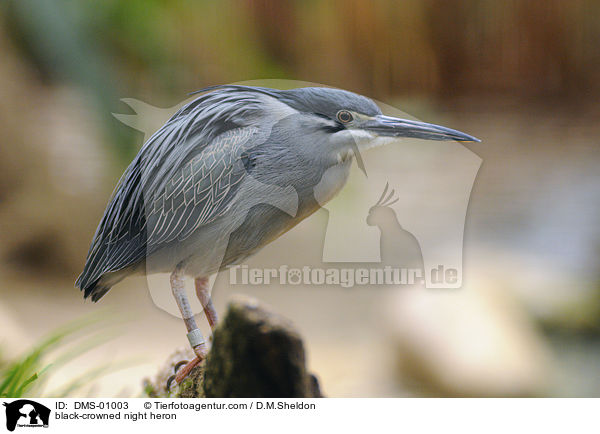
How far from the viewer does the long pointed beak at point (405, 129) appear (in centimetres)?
121

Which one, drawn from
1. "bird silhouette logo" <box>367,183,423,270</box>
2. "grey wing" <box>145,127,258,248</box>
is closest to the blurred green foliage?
"grey wing" <box>145,127,258,248</box>

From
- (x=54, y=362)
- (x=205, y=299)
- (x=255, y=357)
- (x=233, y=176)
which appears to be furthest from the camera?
(x=54, y=362)

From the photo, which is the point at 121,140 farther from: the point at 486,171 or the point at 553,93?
the point at 553,93

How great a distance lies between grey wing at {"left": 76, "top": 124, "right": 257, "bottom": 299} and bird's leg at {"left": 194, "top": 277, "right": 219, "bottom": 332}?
0.14 meters

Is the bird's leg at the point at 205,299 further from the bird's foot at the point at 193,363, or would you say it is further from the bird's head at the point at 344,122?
the bird's head at the point at 344,122

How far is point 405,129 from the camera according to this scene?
4.03 feet

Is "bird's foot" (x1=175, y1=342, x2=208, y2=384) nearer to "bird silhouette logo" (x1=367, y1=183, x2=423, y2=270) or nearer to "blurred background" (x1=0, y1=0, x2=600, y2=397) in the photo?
"blurred background" (x1=0, y1=0, x2=600, y2=397)

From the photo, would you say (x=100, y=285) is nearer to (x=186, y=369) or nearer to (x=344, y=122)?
(x=186, y=369)

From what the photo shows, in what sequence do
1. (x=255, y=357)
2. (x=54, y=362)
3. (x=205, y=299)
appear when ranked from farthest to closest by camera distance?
(x=54, y=362) → (x=205, y=299) → (x=255, y=357)

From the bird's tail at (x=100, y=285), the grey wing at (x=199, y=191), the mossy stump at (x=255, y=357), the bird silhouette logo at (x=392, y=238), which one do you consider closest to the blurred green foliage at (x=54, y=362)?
the bird's tail at (x=100, y=285)

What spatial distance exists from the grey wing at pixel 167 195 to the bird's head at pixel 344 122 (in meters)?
0.14

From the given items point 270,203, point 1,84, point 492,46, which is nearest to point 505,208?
point 492,46
